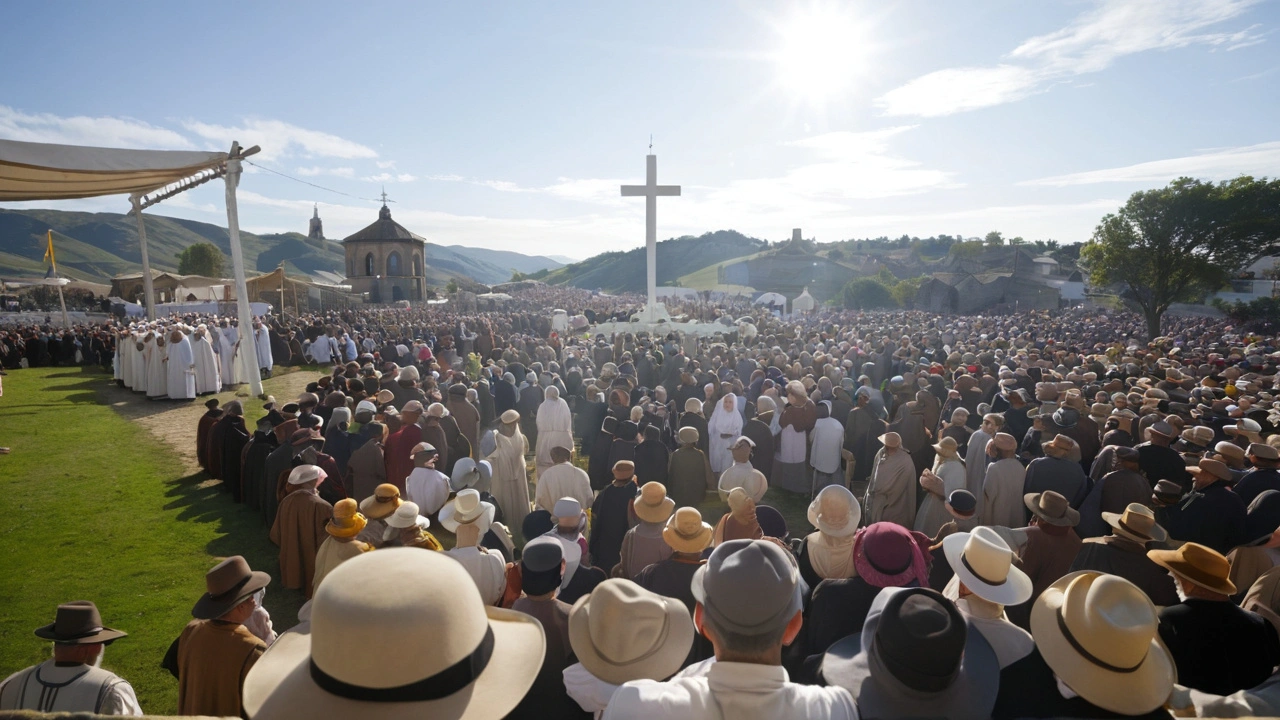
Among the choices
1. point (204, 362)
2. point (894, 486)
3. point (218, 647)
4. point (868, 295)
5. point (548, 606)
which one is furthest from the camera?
point (868, 295)

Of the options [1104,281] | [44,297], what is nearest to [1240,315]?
[1104,281]

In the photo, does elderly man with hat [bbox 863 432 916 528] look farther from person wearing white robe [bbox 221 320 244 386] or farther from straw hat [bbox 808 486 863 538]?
person wearing white robe [bbox 221 320 244 386]

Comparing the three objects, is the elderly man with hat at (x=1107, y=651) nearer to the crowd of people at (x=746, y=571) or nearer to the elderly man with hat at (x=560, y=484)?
the crowd of people at (x=746, y=571)

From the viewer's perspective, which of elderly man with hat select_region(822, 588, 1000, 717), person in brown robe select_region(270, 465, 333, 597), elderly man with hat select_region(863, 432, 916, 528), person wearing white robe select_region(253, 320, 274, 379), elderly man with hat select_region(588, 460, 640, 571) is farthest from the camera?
person wearing white robe select_region(253, 320, 274, 379)

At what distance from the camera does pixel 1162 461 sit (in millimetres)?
5648

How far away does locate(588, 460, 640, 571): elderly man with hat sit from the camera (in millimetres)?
5086

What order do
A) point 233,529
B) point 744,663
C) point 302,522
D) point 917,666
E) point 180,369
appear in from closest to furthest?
1. point 744,663
2. point 917,666
3. point 302,522
4. point 233,529
5. point 180,369

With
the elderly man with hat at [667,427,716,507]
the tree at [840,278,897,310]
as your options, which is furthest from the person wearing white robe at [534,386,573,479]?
the tree at [840,278,897,310]

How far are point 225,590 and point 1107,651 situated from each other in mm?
3715

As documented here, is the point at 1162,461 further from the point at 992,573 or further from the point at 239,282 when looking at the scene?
the point at 239,282

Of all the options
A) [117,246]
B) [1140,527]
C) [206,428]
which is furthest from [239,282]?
[117,246]

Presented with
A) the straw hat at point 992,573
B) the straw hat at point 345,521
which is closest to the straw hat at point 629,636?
the straw hat at point 992,573

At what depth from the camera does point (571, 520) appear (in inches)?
158

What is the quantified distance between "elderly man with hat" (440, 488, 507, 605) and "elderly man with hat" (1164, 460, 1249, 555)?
500 centimetres
